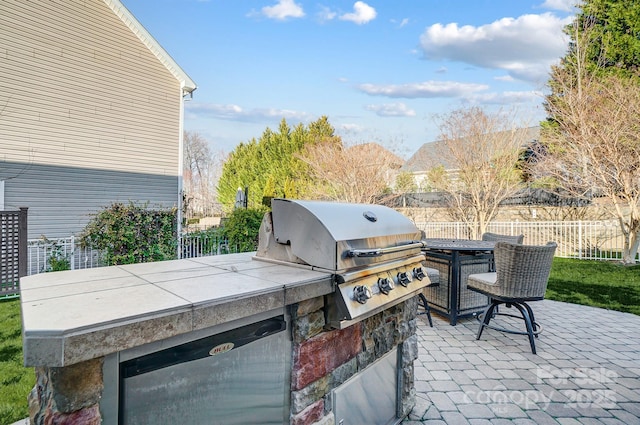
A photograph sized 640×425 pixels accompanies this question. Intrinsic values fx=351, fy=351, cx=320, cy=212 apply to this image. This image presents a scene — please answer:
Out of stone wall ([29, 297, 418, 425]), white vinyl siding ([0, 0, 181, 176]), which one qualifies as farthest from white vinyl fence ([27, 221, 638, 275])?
stone wall ([29, 297, 418, 425])

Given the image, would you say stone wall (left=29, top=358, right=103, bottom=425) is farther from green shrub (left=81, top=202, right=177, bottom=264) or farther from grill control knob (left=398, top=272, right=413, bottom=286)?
green shrub (left=81, top=202, right=177, bottom=264)

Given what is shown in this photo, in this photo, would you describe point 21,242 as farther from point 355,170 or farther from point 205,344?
point 355,170

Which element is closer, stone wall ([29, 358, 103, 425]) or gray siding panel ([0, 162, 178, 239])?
stone wall ([29, 358, 103, 425])

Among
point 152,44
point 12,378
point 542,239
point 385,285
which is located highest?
point 152,44

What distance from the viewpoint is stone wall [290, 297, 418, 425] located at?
1602mm

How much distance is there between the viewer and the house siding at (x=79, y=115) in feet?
22.9

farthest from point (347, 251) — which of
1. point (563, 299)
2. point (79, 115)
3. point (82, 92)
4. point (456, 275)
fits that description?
point (82, 92)

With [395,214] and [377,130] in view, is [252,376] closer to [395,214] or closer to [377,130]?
[395,214]

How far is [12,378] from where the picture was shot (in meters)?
2.82

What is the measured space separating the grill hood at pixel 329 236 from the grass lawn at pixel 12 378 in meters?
2.04

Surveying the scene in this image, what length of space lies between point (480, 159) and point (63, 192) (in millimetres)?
10809

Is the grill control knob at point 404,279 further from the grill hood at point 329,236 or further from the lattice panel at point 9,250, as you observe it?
the lattice panel at point 9,250

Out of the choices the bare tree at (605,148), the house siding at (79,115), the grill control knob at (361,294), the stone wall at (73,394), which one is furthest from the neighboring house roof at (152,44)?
the bare tree at (605,148)

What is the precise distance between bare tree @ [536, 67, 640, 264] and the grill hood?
29.3 feet
